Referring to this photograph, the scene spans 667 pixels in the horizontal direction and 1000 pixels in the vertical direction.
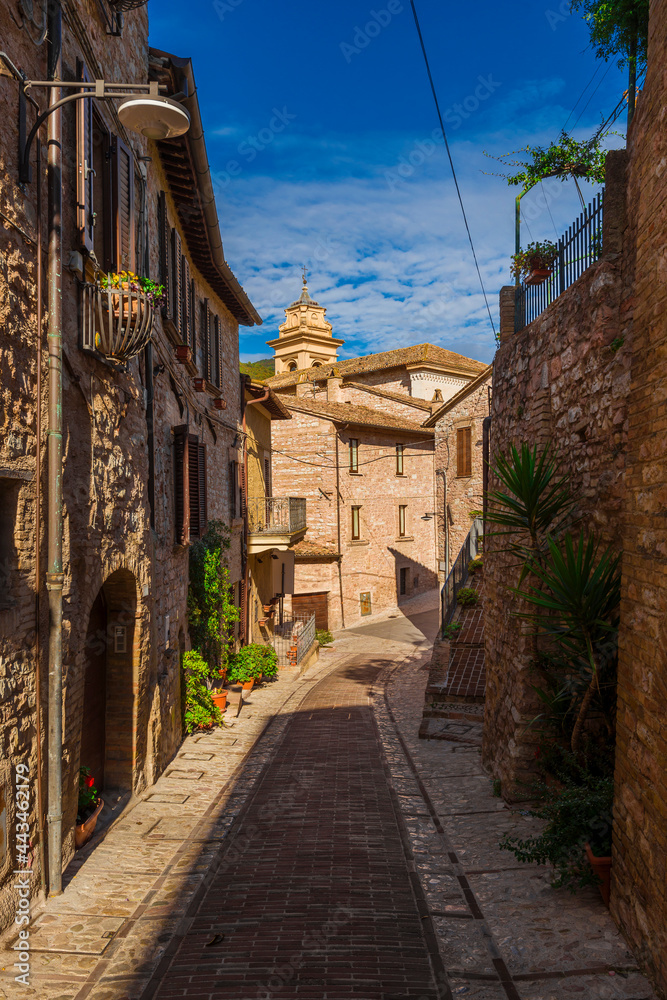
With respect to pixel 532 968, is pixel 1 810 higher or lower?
higher

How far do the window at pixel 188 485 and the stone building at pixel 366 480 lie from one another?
1257 centimetres

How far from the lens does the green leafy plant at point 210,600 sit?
37.0 ft

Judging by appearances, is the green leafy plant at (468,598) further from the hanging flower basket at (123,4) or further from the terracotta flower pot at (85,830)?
the hanging flower basket at (123,4)

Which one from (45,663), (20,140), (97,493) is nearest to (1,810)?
(45,663)

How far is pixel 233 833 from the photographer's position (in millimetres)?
6574

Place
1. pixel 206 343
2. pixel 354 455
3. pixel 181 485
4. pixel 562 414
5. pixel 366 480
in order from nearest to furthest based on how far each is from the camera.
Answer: pixel 562 414 → pixel 181 485 → pixel 206 343 → pixel 354 455 → pixel 366 480

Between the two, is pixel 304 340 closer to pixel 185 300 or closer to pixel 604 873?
pixel 185 300

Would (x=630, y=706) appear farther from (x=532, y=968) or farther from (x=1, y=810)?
(x=1, y=810)

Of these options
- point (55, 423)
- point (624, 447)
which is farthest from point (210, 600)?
point (624, 447)

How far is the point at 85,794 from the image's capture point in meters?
5.97

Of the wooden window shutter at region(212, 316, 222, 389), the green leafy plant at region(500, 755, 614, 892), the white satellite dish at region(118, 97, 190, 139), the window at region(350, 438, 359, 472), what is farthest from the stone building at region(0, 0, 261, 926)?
the window at region(350, 438, 359, 472)

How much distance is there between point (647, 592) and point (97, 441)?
4.69 metres

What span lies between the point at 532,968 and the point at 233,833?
11.0 ft

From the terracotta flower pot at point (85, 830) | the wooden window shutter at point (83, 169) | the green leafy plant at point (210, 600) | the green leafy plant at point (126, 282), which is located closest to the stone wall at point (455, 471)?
the green leafy plant at point (210, 600)
